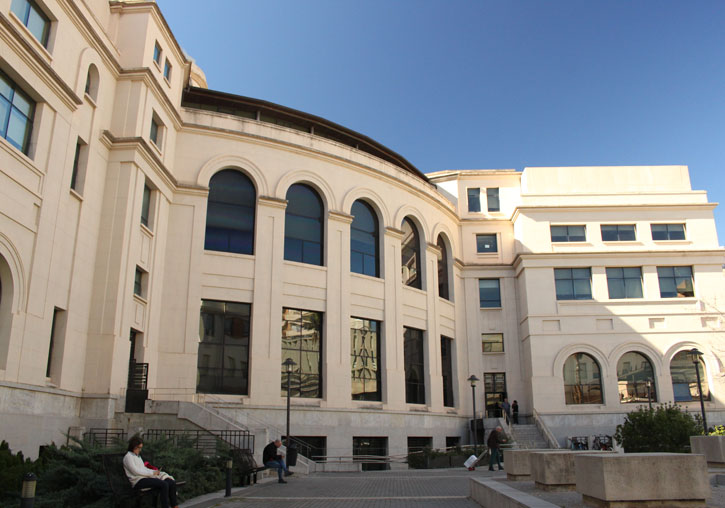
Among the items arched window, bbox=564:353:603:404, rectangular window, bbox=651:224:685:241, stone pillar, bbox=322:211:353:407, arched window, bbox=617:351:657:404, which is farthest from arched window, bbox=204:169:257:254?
rectangular window, bbox=651:224:685:241

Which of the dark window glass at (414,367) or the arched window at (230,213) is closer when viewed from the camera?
the arched window at (230,213)

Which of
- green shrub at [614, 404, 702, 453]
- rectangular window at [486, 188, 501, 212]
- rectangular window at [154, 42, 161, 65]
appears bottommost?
green shrub at [614, 404, 702, 453]

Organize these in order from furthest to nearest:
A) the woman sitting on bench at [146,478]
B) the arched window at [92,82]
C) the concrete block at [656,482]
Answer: the arched window at [92,82]
the woman sitting on bench at [146,478]
the concrete block at [656,482]

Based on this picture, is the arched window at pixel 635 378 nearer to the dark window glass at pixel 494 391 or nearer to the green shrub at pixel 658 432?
the dark window glass at pixel 494 391

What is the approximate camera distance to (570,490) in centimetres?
A: 1117

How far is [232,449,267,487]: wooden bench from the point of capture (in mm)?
18516

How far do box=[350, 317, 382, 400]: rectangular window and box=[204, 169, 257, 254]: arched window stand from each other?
677 centimetres

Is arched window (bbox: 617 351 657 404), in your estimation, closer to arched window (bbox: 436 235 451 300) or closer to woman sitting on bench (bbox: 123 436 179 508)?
arched window (bbox: 436 235 451 300)

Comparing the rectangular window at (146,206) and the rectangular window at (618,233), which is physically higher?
the rectangular window at (618,233)

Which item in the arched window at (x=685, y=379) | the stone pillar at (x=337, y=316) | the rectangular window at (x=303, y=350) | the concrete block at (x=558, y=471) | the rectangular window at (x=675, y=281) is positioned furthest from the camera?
the rectangular window at (x=675, y=281)

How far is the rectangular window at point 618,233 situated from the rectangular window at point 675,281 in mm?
2669

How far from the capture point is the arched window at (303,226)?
103ft

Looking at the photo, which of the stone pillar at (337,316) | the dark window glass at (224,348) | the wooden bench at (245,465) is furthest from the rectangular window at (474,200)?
the wooden bench at (245,465)

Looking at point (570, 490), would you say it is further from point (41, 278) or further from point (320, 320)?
point (320, 320)
